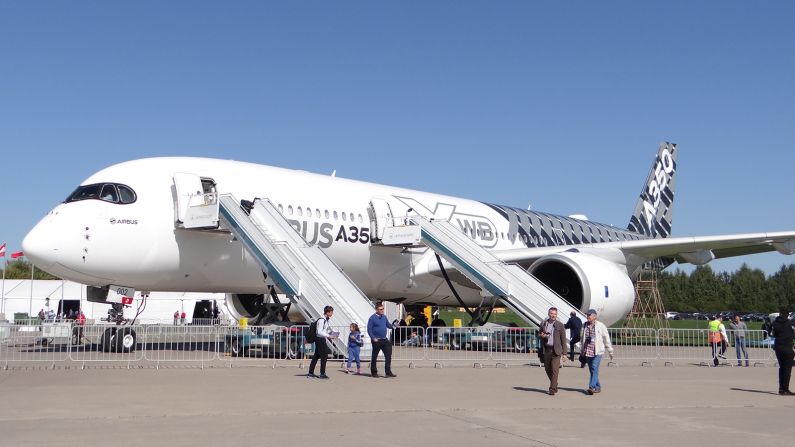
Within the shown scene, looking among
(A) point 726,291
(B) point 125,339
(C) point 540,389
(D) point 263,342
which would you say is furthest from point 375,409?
(A) point 726,291

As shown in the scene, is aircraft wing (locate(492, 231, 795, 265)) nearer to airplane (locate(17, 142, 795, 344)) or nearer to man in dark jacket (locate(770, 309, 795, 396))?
airplane (locate(17, 142, 795, 344))

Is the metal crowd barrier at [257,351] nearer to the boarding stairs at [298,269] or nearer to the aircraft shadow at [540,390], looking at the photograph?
the boarding stairs at [298,269]

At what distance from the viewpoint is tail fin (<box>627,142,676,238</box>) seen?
30.8m

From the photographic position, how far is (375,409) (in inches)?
348

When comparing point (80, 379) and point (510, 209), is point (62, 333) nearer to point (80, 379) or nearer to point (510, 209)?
point (80, 379)

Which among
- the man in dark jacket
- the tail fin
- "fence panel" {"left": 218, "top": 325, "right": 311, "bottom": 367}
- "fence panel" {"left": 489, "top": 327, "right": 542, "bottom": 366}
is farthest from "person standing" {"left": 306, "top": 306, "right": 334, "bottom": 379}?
the tail fin

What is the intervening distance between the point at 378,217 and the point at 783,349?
10715mm

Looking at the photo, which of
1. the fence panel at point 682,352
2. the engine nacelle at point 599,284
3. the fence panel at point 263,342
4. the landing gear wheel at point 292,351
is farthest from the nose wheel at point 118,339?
the fence panel at point 682,352

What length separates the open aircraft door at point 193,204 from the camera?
1625cm

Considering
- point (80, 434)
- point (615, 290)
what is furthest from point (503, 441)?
point (615, 290)

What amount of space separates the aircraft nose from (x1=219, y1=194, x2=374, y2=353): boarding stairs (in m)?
3.14

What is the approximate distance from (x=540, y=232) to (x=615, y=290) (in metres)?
6.95

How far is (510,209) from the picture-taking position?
25781mm

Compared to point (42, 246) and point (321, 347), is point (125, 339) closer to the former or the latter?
point (42, 246)
